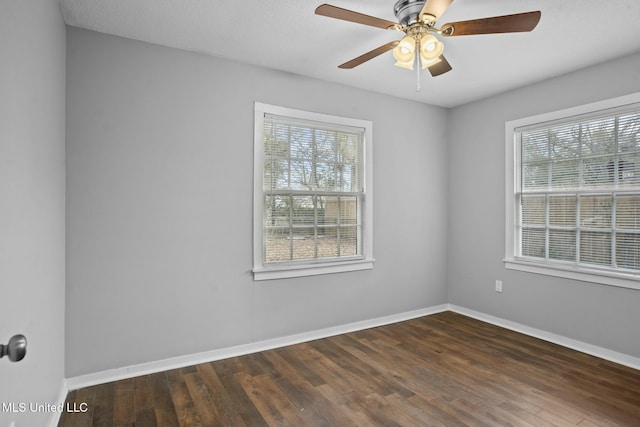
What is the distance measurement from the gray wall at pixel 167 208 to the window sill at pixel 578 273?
1.88 m

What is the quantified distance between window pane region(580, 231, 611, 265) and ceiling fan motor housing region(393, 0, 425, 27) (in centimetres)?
267

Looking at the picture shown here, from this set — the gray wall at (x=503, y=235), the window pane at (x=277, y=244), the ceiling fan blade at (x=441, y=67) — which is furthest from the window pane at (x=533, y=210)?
the window pane at (x=277, y=244)

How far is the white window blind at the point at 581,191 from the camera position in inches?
118

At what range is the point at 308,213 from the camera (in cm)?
351

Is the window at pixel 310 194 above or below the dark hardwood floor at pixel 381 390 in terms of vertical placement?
above

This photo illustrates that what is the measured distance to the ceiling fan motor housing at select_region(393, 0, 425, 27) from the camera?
205 cm

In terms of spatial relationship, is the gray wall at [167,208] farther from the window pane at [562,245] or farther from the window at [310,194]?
the window pane at [562,245]

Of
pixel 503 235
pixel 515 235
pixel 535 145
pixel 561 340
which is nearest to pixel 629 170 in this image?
pixel 535 145

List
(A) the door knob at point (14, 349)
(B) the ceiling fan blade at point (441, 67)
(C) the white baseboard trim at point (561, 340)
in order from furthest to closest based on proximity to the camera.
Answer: (C) the white baseboard trim at point (561, 340) → (B) the ceiling fan blade at point (441, 67) → (A) the door knob at point (14, 349)

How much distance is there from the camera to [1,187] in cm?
122

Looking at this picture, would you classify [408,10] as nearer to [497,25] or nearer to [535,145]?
[497,25]

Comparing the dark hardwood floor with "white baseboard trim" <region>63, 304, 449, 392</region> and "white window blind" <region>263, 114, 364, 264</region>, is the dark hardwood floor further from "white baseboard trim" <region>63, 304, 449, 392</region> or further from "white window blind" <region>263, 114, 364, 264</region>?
"white window blind" <region>263, 114, 364, 264</region>

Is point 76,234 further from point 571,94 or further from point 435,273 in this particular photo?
point 571,94

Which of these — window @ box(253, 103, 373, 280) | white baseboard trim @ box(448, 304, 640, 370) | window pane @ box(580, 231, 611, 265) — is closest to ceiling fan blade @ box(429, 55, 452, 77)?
window @ box(253, 103, 373, 280)
